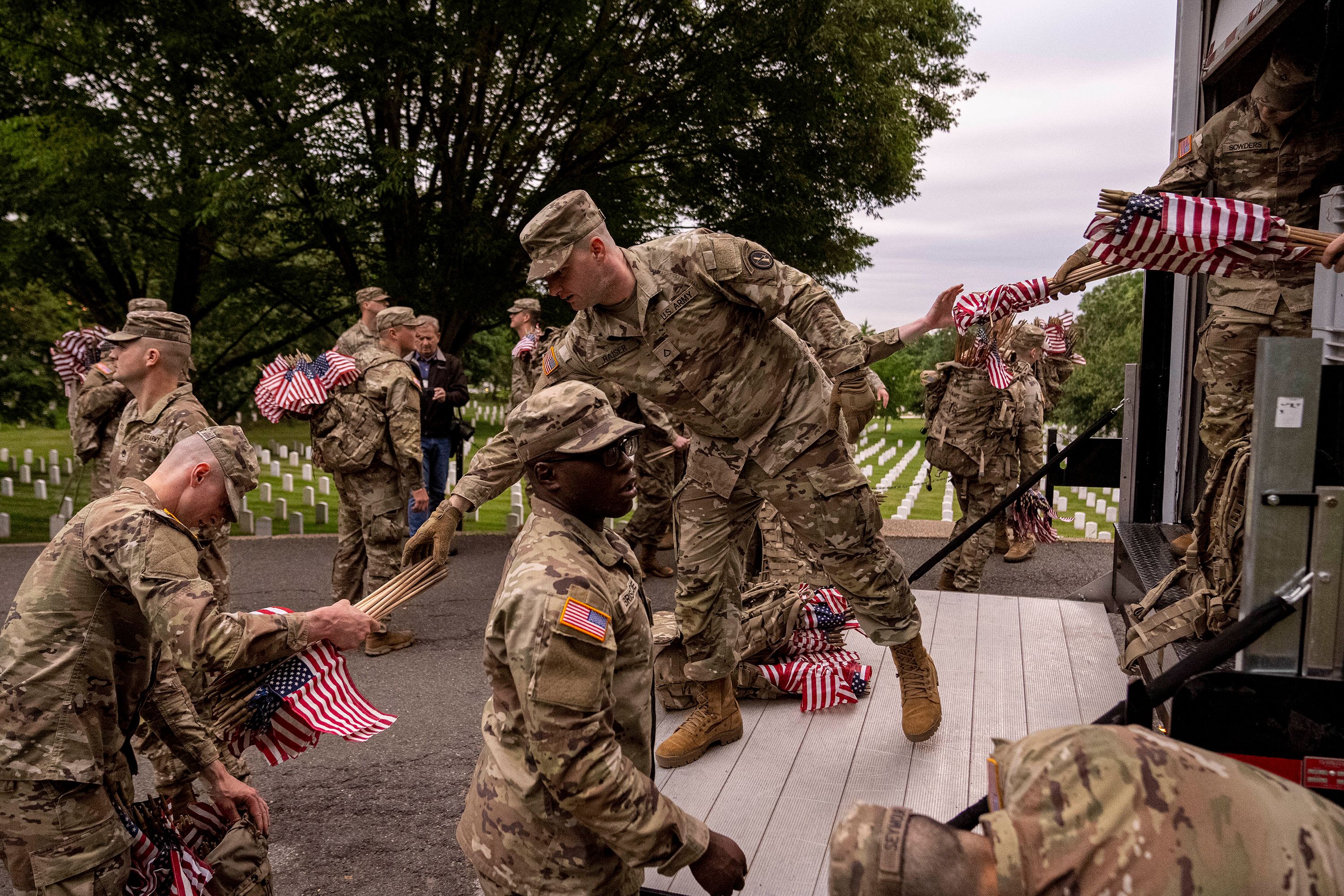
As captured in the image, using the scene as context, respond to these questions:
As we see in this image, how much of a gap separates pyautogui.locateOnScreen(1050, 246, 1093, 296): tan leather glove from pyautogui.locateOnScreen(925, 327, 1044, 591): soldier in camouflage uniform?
506 centimetres

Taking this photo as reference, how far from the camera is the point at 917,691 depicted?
4188 millimetres

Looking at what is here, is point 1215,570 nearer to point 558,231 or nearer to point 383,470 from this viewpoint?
point 558,231

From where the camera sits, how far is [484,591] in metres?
9.38

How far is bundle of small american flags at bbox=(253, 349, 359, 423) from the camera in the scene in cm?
735

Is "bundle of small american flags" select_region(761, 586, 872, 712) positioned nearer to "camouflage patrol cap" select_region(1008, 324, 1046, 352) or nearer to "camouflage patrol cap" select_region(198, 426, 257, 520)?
"camouflage patrol cap" select_region(198, 426, 257, 520)

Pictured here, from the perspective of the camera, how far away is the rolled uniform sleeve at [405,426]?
728 centimetres

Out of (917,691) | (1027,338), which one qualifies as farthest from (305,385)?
(1027,338)

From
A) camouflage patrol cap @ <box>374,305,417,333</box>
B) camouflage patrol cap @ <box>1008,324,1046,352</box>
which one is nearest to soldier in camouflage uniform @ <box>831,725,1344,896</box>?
camouflage patrol cap @ <box>374,305,417,333</box>

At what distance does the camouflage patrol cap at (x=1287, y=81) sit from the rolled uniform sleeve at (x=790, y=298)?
182 cm

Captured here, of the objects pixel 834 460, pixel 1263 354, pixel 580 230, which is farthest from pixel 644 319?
pixel 1263 354

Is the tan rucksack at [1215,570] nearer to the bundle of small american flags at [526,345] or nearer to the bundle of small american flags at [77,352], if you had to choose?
the bundle of small american flags at [526,345]

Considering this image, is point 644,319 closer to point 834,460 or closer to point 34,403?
point 834,460

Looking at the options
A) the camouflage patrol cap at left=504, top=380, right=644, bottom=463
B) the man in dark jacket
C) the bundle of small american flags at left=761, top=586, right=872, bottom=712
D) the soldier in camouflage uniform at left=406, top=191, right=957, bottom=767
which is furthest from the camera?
the man in dark jacket

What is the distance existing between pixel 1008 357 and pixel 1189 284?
14.3ft
